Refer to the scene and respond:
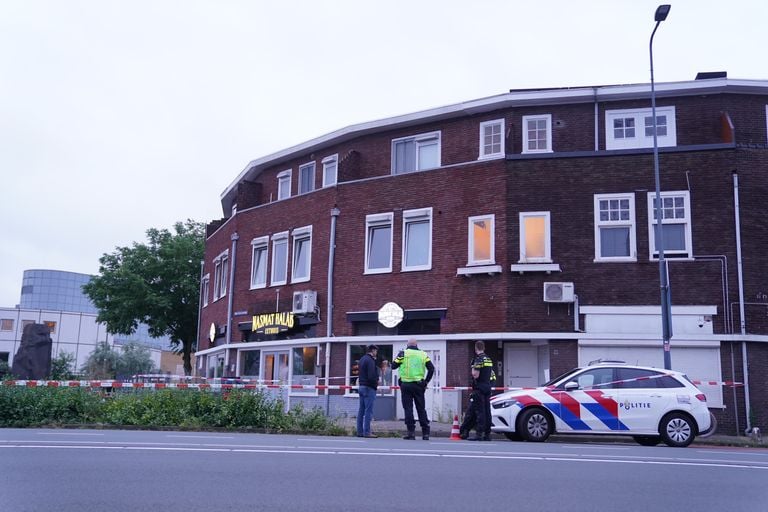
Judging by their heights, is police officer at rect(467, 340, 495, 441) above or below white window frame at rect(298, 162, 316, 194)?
below

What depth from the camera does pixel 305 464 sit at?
1033cm

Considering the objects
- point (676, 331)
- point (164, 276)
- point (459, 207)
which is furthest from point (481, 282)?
point (164, 276)


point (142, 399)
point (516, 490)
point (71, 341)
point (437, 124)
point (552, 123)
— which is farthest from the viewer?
point (71, 341)

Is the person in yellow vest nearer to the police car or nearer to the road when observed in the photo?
the police car

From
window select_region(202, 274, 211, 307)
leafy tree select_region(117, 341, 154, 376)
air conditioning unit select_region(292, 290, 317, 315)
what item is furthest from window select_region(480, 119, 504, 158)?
leafy tree select_region(117, 341, 154, 376)

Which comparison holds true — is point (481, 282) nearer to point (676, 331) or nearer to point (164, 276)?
point (676, 331)

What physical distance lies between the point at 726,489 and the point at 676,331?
47.1 ft

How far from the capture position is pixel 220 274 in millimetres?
36906

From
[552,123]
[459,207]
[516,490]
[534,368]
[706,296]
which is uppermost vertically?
[552,123]

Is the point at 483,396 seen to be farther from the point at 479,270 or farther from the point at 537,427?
the point at 479,270

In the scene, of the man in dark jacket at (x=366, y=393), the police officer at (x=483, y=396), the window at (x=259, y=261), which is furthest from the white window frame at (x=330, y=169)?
the police officer at (x=483, y=396)

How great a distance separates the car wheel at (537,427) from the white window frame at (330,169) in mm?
16153

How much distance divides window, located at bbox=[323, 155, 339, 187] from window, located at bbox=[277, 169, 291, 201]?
8.05 feet

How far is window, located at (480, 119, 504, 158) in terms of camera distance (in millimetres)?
26578
